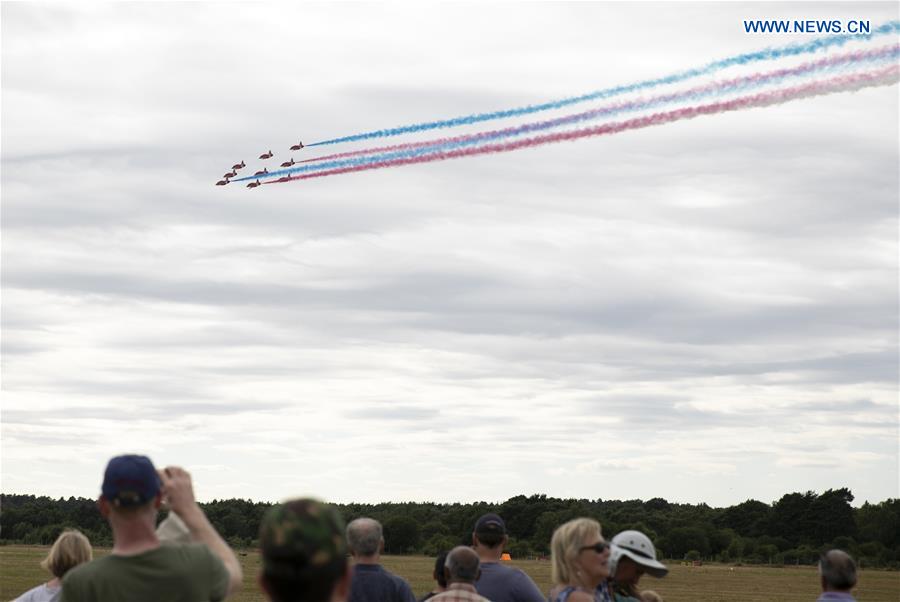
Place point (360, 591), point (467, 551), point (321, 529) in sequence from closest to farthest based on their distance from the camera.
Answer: point (321, 529)
point (467, 551)
point (360, 591)

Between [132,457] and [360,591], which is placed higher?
[132,457]

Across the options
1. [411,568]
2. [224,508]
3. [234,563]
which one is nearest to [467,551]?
[234,563]

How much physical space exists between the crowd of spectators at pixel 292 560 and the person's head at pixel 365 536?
1 cm

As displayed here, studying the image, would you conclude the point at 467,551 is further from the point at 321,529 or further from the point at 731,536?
the point at 731,536

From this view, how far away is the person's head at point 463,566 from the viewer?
886 centimetres

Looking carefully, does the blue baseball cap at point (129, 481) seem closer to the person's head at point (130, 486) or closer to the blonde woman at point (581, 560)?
the person's head at point (130, 486)

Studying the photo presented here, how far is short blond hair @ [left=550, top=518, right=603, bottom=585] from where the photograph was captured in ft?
27.1

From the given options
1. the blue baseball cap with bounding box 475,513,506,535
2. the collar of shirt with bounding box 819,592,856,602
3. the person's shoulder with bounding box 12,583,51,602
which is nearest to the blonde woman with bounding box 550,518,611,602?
the collar of shirt with bounding box 819,592,856,602

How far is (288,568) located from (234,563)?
212 centimetres

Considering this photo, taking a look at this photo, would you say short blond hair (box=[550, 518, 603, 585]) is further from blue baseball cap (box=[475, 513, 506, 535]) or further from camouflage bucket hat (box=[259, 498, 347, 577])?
camouflage bucket hat (box=[259, 498, 347, 577])

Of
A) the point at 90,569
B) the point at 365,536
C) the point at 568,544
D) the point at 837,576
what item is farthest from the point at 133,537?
the point at 837,576

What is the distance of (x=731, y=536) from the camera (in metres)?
128

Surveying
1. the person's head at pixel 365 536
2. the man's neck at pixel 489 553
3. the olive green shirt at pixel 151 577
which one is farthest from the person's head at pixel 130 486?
the man's neck at pixel 489 553

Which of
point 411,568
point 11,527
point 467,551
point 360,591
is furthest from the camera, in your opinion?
point 11,527
